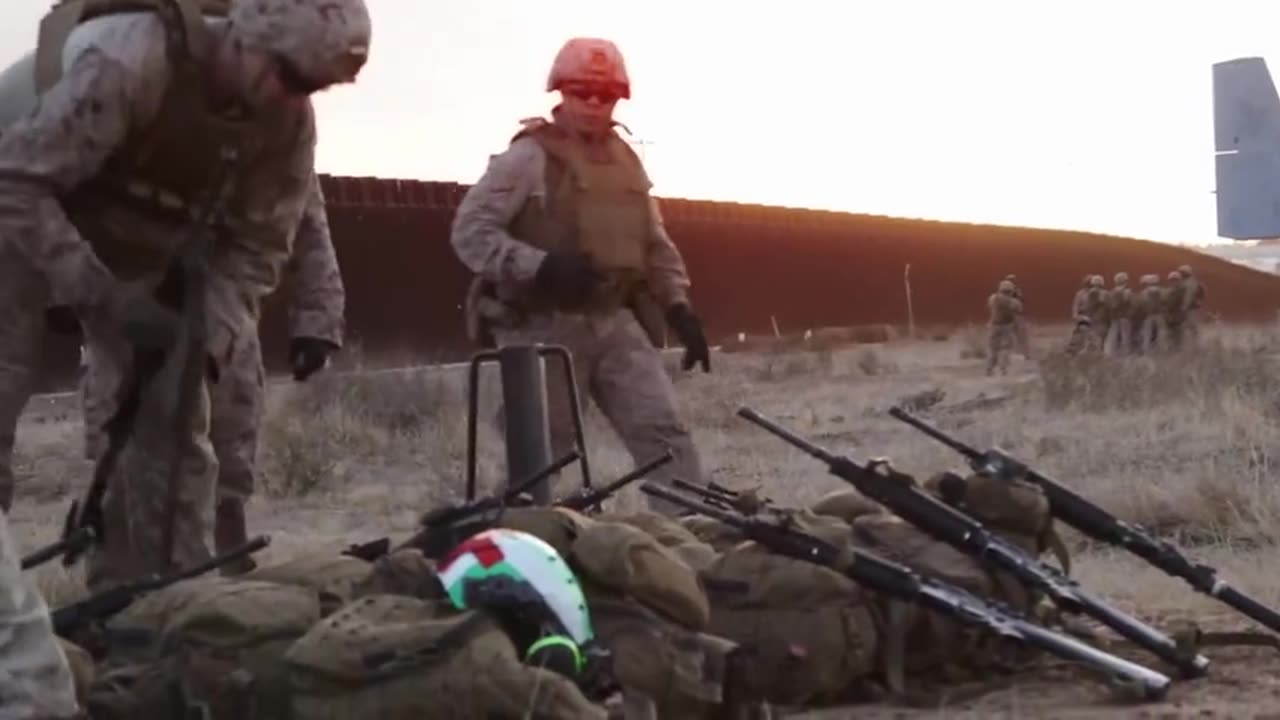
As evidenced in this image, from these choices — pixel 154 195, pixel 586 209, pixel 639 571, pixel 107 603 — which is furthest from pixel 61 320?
pixel 586 209

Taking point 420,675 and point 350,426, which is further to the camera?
point 350,426

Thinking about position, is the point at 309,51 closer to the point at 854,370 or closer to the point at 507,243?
the point at 507,243

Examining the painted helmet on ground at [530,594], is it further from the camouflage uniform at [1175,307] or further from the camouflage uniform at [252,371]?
the camouflage uniform at [1175,307]

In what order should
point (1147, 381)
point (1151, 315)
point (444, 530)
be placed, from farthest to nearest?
point (1151, 315) → point (1147, 381) → point (444, 530)

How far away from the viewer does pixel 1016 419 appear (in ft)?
48.8

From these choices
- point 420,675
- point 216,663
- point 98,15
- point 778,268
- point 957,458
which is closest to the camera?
point 420,675

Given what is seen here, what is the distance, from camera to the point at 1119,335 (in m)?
27.9

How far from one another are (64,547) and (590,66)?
3.06 m

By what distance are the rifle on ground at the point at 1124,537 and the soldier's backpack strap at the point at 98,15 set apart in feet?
6.41

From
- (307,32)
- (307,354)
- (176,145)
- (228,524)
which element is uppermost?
(307,32)

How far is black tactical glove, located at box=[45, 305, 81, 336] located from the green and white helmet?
1.68 m

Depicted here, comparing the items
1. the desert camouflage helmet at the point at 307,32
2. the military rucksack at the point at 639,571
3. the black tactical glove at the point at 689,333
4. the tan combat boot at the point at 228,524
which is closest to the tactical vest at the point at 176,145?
the desert camouflage helmet at the point at 307,32

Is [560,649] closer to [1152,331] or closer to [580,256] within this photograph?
[580,256]

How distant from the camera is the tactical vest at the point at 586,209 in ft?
22.7
